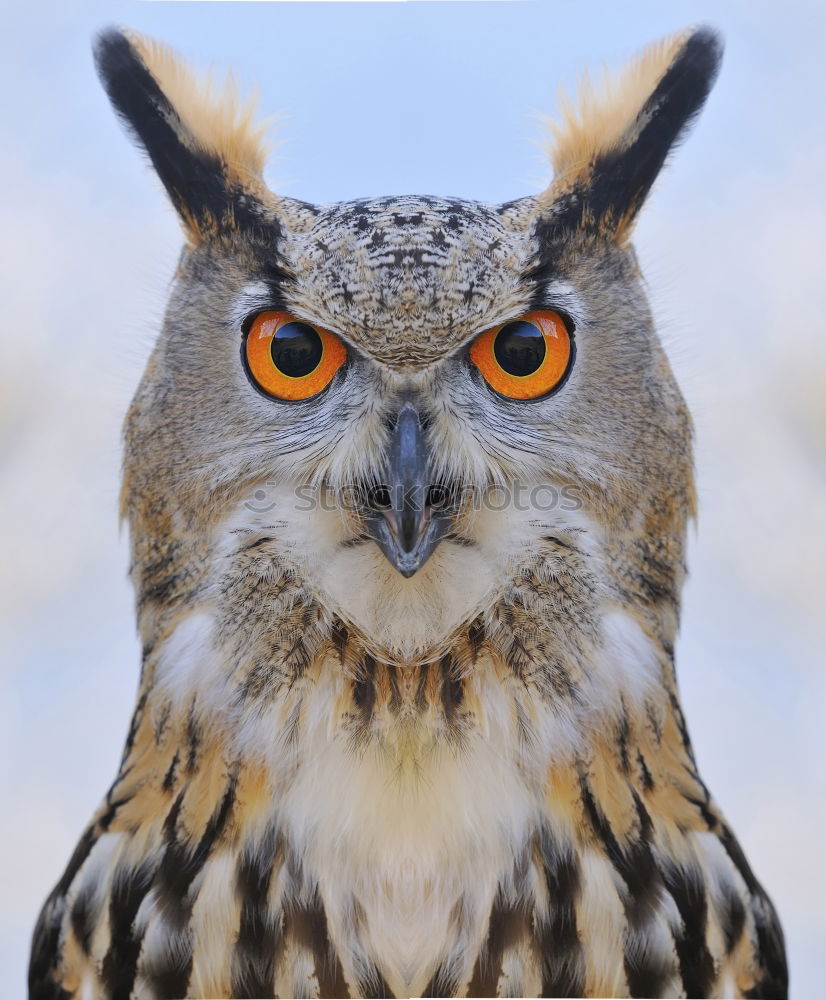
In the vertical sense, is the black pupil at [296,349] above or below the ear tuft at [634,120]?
below

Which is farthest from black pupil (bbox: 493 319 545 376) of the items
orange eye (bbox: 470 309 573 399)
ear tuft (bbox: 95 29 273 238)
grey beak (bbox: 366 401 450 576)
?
ear tuft (bbox: 95 29 273 238)

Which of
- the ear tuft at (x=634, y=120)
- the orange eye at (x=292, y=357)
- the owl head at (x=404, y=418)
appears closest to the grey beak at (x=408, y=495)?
the owl head at (x=404, y=418)

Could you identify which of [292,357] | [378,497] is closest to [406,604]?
[378,497]

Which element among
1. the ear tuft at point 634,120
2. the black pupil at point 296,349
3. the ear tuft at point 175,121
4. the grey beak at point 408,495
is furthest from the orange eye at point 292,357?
the ear tuft at point 634,120

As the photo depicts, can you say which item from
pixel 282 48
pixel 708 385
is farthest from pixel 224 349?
pixel 708 385

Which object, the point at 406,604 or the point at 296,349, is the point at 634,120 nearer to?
the point at 296,349

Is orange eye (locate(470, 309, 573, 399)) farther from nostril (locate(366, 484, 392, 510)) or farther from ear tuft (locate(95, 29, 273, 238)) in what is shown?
ear tuft (locate(95, 29, 273, 238))

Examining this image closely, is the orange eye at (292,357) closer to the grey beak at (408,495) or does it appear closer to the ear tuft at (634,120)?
the grey beak at (408,495)

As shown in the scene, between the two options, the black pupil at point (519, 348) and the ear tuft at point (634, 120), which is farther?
the ear tuft at point (634, 120)

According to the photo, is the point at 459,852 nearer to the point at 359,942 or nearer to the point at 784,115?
the point at 359,942
